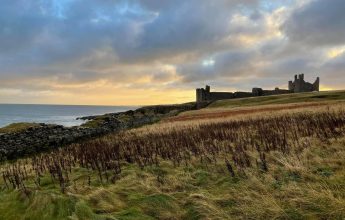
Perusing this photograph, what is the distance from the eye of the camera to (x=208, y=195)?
8.02 meters

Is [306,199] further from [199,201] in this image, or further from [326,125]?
[326,125]

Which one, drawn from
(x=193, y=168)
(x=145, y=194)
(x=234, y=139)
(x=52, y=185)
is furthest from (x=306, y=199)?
(x=234, y=139)

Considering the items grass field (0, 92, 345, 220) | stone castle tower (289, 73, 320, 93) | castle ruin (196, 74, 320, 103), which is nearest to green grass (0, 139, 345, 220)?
grass field (0, 92, 345, 220)

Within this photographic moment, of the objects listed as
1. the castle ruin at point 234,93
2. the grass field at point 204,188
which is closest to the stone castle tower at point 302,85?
the castle ruin at point 234,93

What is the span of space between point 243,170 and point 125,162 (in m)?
5.10

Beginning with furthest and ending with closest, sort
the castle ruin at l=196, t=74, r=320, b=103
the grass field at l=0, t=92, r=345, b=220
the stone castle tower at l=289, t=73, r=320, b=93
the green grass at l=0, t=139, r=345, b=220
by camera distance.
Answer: the stone castle tower at l=289, t=73, r=320, b=93
the castle ruin at l=196, t=74, r=320, b=103
the grass field at l=0, t=92, r=345, b=220
the green grass at l=0, t=139, r=345, b=220

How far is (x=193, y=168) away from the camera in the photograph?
433 inches

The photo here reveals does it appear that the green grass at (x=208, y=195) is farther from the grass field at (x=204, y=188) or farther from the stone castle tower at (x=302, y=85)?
the stone castle tower at (x=302, y=85)

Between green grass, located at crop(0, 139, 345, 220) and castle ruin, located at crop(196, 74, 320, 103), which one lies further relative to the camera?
castle ruin, located at crop(196, 74, 320, 103)

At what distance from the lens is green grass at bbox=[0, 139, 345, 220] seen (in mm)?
6750

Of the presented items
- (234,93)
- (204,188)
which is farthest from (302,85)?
(204,188)

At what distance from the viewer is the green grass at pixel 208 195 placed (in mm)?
6750

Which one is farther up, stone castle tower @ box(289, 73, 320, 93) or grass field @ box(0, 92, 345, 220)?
stone castle tower @ box(289, 73, 320, 93)

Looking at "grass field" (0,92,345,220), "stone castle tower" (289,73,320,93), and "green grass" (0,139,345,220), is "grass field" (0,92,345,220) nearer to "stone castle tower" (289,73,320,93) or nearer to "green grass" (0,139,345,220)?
"green grass" (0,139,345,220)
